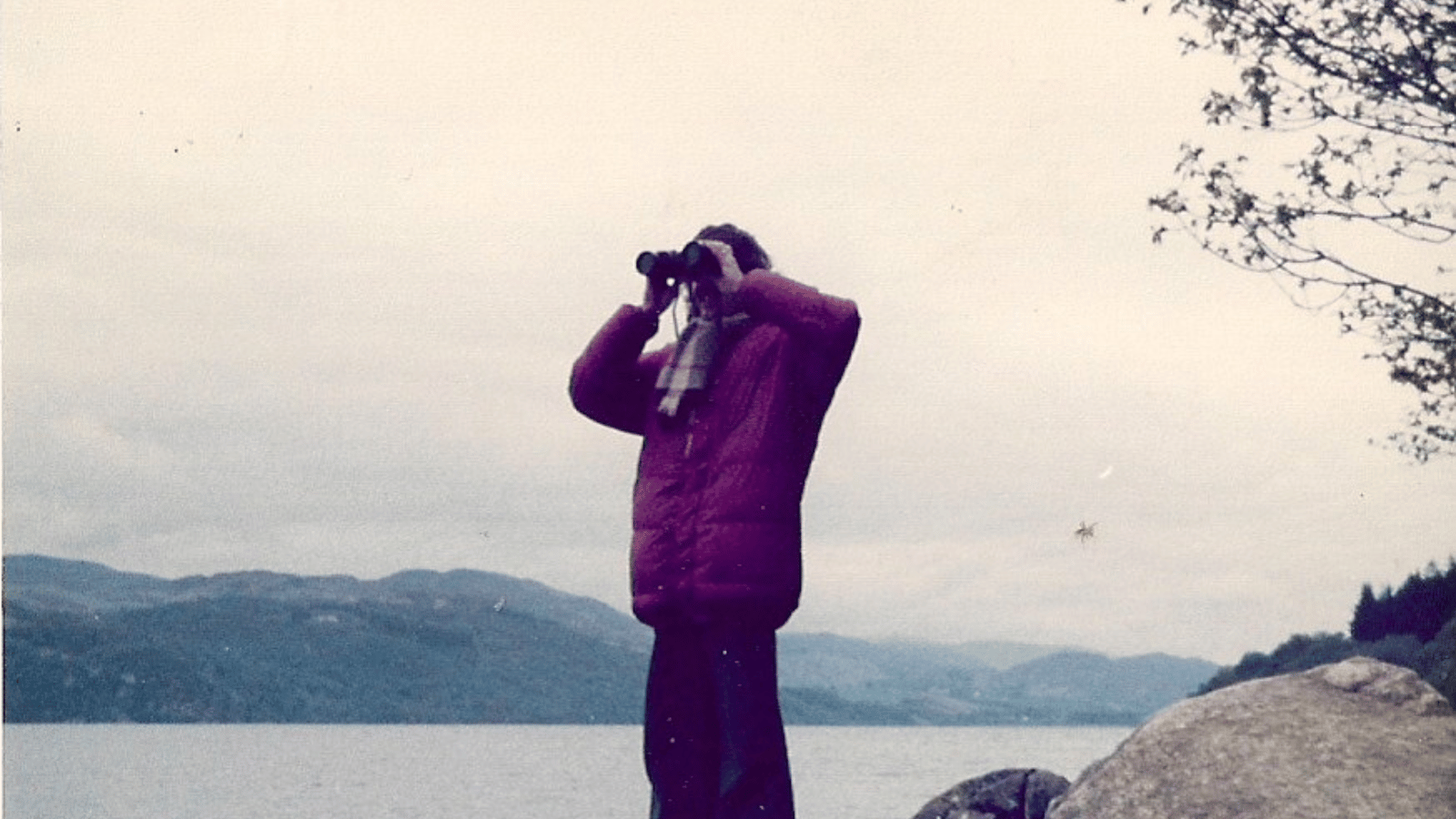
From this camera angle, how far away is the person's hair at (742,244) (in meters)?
5.91

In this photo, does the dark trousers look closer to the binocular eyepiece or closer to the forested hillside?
the binocular eyepiece

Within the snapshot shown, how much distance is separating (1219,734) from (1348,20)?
6719 mm

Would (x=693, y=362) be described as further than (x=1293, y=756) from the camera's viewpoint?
No

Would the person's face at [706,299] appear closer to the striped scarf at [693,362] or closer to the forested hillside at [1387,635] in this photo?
the striped scarf at [693,362]

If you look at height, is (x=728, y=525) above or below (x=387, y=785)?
above

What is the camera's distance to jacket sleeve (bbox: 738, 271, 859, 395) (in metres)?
5.39

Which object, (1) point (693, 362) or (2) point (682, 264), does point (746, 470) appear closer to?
(1) point (693, 362)

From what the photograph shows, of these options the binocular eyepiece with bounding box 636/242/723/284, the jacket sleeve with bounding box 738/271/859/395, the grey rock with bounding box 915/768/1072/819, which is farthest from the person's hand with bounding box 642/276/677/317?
the grey rock with bounding box 915/768/1072/819

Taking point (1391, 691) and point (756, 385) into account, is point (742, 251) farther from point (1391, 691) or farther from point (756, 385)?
point (1391, 691)

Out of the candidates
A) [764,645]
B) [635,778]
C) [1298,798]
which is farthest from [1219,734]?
[635,778]

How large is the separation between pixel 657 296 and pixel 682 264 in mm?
230

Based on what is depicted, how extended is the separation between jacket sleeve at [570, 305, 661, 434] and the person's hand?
0.10 ft

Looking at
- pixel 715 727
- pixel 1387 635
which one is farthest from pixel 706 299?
pixel 1387 635

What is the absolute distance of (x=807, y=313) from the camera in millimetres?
5383
